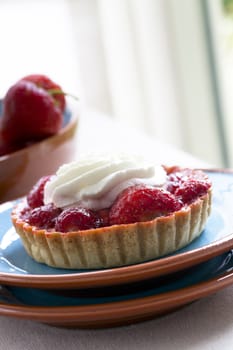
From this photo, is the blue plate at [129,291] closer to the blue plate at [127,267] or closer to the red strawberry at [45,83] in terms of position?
the blue plate at [127,267]

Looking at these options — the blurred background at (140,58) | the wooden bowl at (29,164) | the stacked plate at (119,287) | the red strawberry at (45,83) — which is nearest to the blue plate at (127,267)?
the stacked plate at (119,287)

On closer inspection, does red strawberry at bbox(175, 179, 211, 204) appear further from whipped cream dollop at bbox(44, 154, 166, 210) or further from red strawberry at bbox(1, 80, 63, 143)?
red strawberry at bbox(1, 80, 63, 143)

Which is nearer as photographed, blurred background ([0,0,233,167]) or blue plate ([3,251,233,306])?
blue plate ([3,251,233,306])

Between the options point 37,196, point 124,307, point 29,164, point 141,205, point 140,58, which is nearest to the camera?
point 124,307

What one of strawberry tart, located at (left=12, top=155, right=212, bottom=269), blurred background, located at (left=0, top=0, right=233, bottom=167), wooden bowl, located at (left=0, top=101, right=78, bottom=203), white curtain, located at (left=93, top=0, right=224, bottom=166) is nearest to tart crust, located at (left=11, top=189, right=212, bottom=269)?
strawberry tart, located at (left=12, top=155, right=212, bottom=269)

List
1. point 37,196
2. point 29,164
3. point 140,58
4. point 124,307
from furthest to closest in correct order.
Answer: point 140,58
point 29,164
point 37,196
point 124,307

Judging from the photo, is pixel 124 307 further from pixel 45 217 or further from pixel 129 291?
pixel 45 217

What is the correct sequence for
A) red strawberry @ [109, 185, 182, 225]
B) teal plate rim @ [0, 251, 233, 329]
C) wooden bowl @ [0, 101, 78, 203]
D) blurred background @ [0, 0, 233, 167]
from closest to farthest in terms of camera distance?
teal plate rim @ [0, 251, 233, 329], red strawberry @ [109, 185, 182, 225], wooden bowl @ [0, 101, 78, 203], blurred background @ [0, 0, 233, 167]

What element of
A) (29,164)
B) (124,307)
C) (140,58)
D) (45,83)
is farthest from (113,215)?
(140,58)
